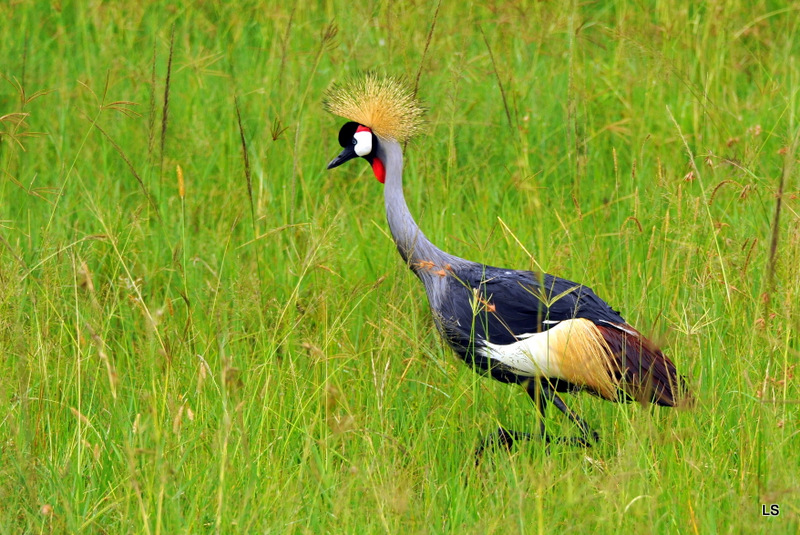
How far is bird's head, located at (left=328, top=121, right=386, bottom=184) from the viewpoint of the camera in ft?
10.9

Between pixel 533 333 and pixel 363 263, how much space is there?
2.98 feet

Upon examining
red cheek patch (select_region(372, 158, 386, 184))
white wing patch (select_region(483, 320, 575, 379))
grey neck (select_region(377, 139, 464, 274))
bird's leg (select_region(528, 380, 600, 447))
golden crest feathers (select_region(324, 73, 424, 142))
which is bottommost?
bird's leg (select_region(528, 380, 600, 447))

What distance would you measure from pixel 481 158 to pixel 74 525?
2552 mm

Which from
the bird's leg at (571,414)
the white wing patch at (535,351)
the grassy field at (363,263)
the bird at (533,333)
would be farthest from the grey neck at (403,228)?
the bird's leg at (571,414)

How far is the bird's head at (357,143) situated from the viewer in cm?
332

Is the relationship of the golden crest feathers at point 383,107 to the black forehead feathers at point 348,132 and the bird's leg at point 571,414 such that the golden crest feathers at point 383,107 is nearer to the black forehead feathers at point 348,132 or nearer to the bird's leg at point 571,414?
the black forehead feathers at point 348,132

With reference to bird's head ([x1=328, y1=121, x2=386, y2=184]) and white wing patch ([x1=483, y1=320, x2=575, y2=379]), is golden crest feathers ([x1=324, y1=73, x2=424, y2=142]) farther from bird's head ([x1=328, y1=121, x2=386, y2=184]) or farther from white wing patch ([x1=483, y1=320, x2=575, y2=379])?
white wing patch ([x1=483, y1=320, x2=575, y2=379])

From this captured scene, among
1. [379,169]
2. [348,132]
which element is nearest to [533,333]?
[379,169]

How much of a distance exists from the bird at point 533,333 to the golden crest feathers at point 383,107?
0.09 ft

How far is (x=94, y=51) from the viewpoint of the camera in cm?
466

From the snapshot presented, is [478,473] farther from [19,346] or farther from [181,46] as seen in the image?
[181,46]

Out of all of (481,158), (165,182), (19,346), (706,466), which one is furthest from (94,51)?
(706,466)

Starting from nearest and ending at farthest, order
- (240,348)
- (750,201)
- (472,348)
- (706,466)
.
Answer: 1. (706,466)
2. (472,348)
3. (240,348)
4. (750,201)

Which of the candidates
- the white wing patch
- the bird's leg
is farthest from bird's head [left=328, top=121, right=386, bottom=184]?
the bird's leg
